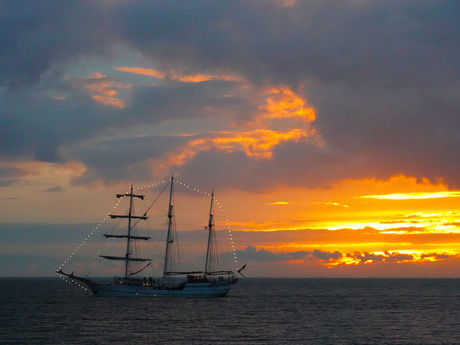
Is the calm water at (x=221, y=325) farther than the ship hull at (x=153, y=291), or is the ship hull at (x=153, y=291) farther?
the ship hull at (x=153, y=291)

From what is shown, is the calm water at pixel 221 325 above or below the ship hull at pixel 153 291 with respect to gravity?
below

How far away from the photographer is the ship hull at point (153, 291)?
438 feet

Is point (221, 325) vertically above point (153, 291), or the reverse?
point (153, 291)

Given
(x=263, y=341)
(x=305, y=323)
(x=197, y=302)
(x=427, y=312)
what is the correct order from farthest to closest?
(x=197, y=302) < (x=427, y=312) < (x=305, y=323) < (x=263, y=341)

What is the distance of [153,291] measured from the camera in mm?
134500

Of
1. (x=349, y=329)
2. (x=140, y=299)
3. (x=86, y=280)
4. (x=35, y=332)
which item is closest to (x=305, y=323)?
(x=349, y=329)

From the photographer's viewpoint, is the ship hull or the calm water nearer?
the calm water

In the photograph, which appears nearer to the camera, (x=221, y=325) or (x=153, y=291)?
(x=221, y=325)

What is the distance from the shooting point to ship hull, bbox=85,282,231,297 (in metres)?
134

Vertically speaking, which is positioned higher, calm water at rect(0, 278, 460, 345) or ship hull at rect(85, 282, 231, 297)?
ship hull at rect(85, 282, 231, 297)

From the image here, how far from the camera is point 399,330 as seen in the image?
265 ft

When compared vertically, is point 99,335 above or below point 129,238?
below

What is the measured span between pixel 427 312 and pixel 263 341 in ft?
171

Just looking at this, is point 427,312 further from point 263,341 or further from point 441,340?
point 263,341
